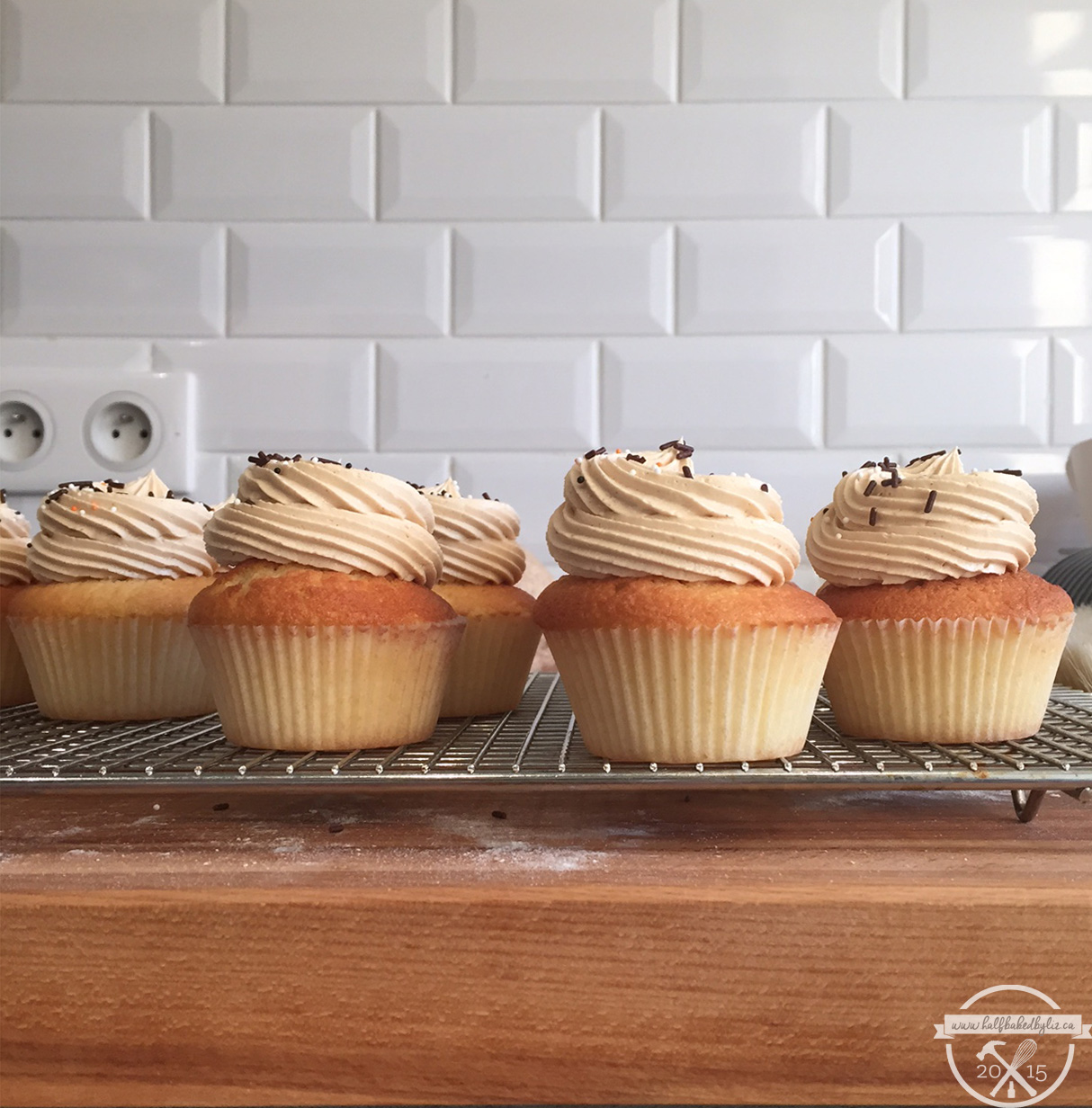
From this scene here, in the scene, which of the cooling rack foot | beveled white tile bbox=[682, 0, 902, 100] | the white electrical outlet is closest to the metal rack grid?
the cooling rack foot

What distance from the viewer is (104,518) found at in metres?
1.68

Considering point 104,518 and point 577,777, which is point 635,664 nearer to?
point 577,777

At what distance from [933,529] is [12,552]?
1620 millimetres

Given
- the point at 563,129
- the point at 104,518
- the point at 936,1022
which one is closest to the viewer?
the point at 936,1022

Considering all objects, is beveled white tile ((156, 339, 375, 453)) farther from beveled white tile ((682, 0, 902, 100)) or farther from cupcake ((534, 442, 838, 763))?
cupcake ((534, 442, 838, 763))

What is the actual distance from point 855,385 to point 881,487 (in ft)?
4.08

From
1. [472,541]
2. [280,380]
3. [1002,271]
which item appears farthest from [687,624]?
[1002,271]

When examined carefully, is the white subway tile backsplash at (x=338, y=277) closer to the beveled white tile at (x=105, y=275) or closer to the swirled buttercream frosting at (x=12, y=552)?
the beveled white tile at (x=105, y=275)

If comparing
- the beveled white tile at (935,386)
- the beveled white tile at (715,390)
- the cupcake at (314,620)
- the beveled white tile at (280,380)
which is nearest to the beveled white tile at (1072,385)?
the beveled white tile at (935,386)

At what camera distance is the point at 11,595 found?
5.77ft

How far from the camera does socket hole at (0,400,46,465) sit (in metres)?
2.59

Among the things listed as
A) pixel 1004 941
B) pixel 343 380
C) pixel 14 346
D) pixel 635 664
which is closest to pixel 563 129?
pixel 343 380

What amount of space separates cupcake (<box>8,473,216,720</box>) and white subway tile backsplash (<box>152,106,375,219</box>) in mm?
1239

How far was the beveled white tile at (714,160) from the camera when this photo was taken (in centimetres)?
261
